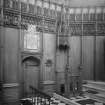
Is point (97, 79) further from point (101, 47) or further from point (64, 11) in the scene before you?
point (64, 11)

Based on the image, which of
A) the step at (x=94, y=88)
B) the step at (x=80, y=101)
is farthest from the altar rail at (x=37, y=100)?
the step at (x=94, y=88)

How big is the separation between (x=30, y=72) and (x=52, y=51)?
196 centimetres

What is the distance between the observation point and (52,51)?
9.01m

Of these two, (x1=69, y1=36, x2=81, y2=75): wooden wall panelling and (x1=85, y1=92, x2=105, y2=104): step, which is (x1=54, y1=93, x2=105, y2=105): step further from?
(x1=69, y1=36, x2=81, y2=75): wooden wall panelling

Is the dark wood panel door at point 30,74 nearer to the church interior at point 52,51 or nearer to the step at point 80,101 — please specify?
the church interior at point 52,51

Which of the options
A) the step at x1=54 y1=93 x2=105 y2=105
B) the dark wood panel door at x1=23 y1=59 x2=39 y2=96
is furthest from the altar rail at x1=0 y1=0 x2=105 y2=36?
the step at x1=54 y1=93 x2=105 y2=105

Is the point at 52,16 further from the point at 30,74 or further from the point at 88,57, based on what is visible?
the point at 30,74

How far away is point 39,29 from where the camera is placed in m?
8.43

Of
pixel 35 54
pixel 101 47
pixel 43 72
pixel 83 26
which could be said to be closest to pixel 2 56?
pixel 35 54

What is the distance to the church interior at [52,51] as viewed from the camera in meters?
7.20

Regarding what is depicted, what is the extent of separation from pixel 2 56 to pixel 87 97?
16.7ft

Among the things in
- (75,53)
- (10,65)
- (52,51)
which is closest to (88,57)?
(75,53)

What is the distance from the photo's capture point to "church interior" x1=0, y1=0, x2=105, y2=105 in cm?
720

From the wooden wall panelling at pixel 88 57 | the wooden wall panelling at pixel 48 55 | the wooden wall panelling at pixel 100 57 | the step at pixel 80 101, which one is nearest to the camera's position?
the step at pixel 80 101
